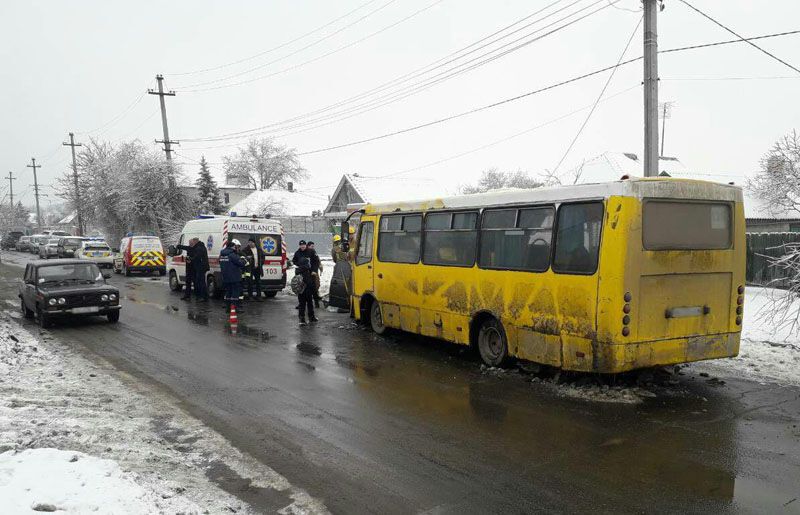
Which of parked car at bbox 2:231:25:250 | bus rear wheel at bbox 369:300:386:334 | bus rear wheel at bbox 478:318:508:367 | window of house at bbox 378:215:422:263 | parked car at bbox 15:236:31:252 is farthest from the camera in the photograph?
parked car at bbox 2:231:25:250

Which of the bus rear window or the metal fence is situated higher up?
the bus rear window

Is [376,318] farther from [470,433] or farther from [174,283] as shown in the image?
[174,283]

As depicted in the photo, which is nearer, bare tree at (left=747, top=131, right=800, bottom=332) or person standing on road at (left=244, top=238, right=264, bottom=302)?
bare tree at (left=747, top=131, right=800, bottom=332)

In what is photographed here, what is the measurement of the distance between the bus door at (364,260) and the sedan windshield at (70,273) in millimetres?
6714

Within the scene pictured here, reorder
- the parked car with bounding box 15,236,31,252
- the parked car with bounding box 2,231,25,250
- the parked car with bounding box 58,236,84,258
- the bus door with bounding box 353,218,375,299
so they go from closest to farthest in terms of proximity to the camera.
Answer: the bus door with bounding box 353,218,375,299 < the parked car with bounding box 58,236,84,258 < the parked car with bounding box 15,236,31,252 < the parked car with bounding box 2,231,25,250

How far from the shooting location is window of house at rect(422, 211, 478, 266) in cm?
947

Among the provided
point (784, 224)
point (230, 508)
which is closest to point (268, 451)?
point (230, 508)

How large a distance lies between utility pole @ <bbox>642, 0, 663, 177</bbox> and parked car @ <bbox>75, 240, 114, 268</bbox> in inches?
1087

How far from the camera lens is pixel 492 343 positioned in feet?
30.2

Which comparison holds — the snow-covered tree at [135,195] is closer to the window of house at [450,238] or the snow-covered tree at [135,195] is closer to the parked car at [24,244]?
the parked car at [24,244]

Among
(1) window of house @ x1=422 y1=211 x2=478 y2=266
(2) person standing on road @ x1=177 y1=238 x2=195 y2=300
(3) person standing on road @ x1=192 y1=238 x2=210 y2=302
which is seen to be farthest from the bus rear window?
(2) person standing on road @ x1=177 y1=238 x2=195 y2=300

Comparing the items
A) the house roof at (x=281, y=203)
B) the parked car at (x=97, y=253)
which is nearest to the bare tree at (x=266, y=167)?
the house roof at (x=281, y=203)

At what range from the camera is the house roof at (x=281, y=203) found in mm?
61094

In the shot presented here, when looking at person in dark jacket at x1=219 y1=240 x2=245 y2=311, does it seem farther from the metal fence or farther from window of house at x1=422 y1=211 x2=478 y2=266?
the metal fence
